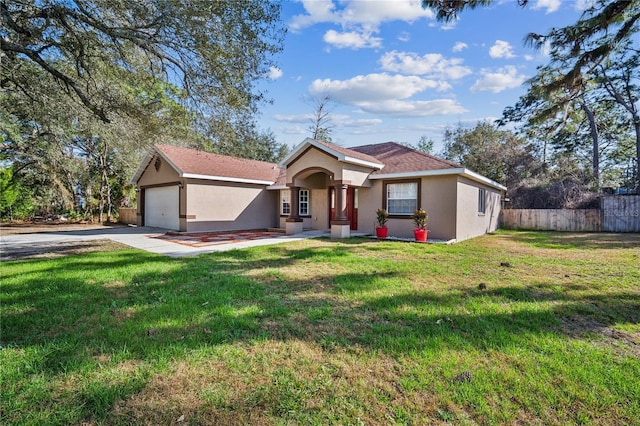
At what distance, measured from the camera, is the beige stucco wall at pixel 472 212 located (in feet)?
38.3

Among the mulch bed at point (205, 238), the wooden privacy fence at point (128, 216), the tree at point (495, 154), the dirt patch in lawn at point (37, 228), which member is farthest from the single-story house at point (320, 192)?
the tree at point (495, 154)

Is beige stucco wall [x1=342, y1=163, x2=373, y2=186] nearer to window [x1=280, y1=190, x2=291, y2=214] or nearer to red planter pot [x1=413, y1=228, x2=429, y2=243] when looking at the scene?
red planter pot [x1=413, y1=228, x2=429, y2=243]

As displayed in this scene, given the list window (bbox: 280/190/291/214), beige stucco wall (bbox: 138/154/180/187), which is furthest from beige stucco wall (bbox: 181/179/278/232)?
beige stucco wall (bbox: 138/154/180/187)

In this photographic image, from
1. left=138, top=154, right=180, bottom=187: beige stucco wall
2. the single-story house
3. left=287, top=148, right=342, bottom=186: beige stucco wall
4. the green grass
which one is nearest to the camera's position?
the green grass

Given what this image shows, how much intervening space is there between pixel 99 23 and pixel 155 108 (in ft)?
7.61

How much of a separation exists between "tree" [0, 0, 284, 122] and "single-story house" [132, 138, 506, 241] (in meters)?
3.63

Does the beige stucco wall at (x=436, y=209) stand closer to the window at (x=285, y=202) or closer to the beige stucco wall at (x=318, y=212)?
the beige stucco wall at (x=318, y=212)

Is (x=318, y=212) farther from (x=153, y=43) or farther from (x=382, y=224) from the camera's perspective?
(x=153, y=43)

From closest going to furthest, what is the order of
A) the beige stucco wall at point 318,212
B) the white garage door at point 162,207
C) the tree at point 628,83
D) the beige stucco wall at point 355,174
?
the beige stucco wall at point 355,174 → the beige stucco wall at point 318,212 → the white garage door at point 162,207 → the tree at point 628,83

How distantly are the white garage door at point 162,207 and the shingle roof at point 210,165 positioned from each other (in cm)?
148

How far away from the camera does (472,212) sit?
1301 centimetres

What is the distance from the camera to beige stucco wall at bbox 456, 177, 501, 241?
1169 centimetres

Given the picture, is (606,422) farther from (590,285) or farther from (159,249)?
(159,249)

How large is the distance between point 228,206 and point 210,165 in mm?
2421
